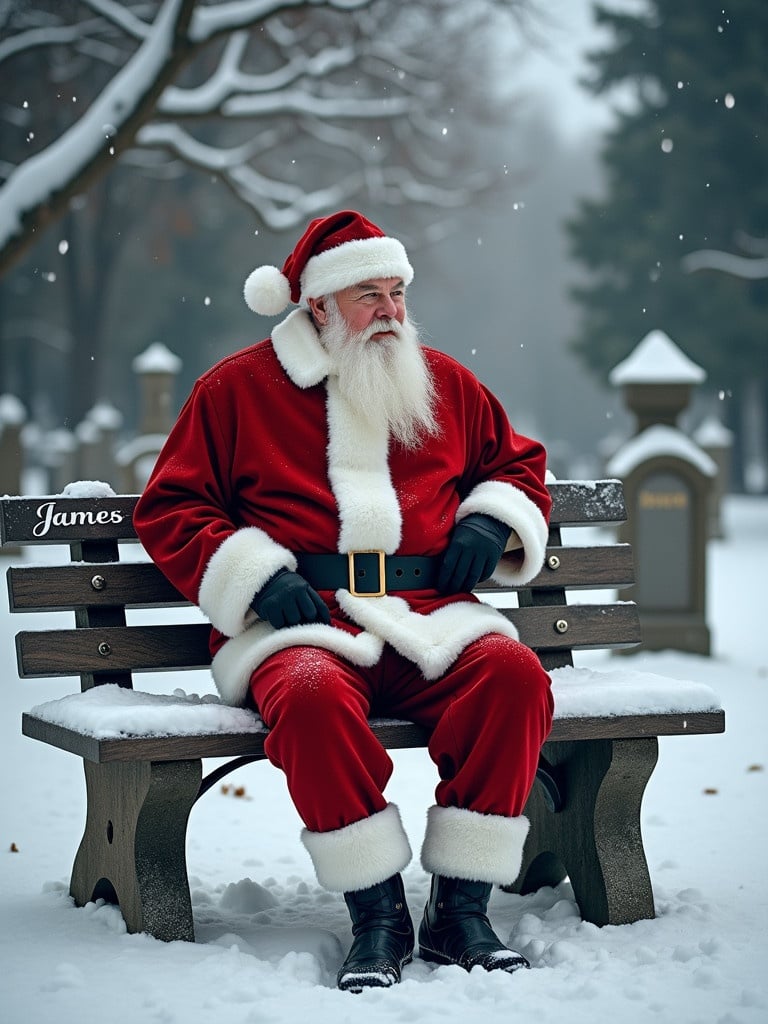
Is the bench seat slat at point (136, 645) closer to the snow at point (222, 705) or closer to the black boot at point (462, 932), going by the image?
the snow at point (222, 705)

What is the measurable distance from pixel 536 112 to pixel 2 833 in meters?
73.6

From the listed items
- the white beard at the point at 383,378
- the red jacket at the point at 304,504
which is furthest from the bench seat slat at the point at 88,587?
the white beard at the point at 383,378

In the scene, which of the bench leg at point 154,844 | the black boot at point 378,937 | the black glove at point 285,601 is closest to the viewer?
the black boot at point 378,937

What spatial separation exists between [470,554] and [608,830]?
80 cm

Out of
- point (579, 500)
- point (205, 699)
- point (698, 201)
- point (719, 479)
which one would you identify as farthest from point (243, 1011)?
point (698, 201)

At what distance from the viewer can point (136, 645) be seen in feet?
14.1

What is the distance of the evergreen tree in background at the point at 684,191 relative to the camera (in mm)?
28773

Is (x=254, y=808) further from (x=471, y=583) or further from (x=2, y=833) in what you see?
(x=471, y=583)

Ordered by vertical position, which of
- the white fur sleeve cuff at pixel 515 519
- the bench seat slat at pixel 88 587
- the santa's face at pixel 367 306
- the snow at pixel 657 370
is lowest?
the bench seat slat at pixel 88 587

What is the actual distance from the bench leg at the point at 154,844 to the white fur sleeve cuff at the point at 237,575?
0.38 meters

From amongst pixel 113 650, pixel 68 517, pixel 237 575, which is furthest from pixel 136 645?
pixel 237 575

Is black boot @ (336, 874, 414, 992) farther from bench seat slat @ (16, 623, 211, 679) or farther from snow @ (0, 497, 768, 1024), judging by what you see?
bench seat slat @ (16, 623, 211, 679)

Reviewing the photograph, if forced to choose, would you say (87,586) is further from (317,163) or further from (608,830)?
(317,163)

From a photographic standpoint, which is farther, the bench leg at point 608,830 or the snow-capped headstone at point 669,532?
the snow-capped headstone at point 669,532
